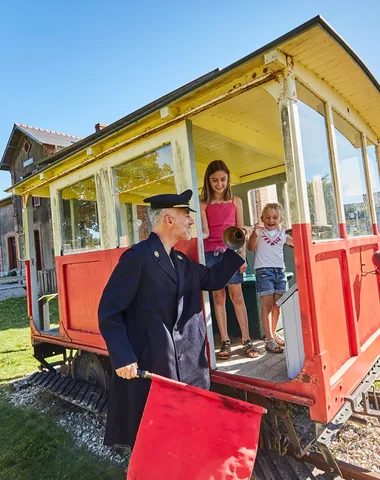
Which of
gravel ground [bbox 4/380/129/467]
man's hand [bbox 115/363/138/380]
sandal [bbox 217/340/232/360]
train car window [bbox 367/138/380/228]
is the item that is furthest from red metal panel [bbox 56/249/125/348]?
train car window [bbox 367/138/380/228]

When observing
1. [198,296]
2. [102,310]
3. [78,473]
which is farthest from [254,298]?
[78,473]

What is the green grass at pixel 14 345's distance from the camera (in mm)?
7090

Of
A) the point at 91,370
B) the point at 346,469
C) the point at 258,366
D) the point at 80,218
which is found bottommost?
the point at 346,469

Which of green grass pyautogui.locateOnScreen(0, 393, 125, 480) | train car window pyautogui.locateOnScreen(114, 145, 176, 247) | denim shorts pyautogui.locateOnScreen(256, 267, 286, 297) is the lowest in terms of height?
green grass pyautogui.locateOnScreen(0, 393, 125, 480)

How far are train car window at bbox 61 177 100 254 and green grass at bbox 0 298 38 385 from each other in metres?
3.68

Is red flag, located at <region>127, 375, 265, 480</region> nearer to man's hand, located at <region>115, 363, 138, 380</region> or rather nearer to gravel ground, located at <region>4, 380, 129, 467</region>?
man's hand, located at <region>115, 363, 138, 380</region>

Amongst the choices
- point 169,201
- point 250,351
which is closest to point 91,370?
point 250,351

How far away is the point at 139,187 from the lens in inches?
143

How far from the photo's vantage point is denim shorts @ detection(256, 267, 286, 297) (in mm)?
3619

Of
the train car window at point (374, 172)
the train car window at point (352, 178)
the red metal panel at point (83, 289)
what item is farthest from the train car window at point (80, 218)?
the train car window at point (374, 172)

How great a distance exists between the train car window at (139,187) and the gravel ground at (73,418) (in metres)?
2.23

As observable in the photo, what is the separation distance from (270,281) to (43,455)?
121 inches

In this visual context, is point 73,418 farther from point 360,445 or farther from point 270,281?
point 360,445

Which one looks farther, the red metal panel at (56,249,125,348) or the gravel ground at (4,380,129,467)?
the red metal panel at (56,249,125,348)
